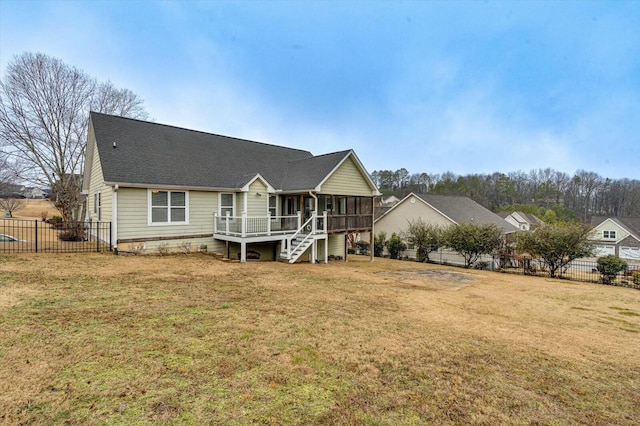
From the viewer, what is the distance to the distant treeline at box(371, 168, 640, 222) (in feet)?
200

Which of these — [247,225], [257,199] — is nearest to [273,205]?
[257,199]

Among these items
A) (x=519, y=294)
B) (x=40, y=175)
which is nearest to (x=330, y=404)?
(x=519, y=294)

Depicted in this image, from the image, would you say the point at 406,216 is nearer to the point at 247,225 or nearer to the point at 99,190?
the point at 247,225

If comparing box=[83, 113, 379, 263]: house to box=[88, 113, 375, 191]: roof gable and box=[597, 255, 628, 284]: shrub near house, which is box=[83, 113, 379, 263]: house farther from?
box=[597, 255, 628, 284]: shrub near house

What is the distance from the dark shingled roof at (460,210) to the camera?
2905cm

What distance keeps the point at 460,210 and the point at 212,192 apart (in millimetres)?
25632

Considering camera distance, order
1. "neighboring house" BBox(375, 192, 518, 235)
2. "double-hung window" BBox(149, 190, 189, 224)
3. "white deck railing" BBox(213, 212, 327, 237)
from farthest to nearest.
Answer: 1. "neighboring house" BBox(375, 192, 518, 235)
2. "white deck railing" BBox(213, 212, 327, 237)
3. "double-hung window" BBox(149, 190, 189, 224)

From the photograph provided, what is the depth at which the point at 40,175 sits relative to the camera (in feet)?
72.3

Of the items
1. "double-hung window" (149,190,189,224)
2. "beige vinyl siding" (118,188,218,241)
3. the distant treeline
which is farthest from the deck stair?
the distant treeline

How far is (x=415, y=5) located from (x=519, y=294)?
1638 centimetres

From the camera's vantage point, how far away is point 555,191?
6544cm

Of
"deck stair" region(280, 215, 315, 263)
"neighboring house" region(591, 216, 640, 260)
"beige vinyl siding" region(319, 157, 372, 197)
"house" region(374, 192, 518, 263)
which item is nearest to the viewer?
"deck stair" region(280, 215, 315, 263)

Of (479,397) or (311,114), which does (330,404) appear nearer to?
(479,397)

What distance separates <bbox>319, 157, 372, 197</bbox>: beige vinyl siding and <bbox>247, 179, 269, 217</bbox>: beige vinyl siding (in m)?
3.17
